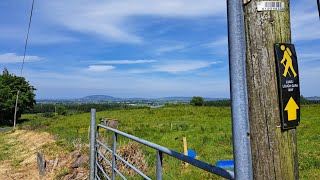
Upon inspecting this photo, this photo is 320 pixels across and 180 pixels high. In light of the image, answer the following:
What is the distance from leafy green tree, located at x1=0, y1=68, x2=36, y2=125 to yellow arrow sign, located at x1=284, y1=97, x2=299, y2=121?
225ft

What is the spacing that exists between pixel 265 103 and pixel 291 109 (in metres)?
0.14

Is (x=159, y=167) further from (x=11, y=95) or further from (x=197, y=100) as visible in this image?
(x=197, y=100)

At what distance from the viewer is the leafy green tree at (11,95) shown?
64.5 m

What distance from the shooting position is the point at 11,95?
66.2 m

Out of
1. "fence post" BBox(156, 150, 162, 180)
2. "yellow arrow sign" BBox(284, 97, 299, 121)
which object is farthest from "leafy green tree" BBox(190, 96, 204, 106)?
"yellow arrow sign" BBox(284, 97, 299, 121)

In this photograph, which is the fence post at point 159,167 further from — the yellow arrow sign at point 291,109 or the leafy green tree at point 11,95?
the leafy green tree at point 11,95

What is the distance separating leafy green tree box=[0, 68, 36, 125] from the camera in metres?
64.5

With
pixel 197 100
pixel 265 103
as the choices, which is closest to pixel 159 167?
pixel 265 103

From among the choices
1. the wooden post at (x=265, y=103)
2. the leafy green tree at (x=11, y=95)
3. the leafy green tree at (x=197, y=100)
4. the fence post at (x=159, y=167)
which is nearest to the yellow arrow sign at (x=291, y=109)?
the wooden post at (x=265, y=103)

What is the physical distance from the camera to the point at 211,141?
1984 centimetres

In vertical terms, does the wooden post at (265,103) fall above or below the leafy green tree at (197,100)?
above

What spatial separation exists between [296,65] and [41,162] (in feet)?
30.5

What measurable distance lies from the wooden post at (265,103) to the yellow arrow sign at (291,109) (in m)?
0.06

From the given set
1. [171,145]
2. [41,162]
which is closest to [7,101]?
[171,145]
